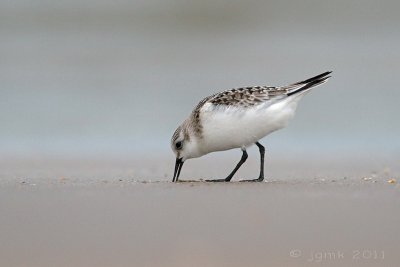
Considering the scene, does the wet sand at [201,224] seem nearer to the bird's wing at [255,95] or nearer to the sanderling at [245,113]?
the sanderling at [245,113]

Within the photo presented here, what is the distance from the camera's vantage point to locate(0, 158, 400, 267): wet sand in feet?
16.7

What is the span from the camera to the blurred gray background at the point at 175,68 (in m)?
11.4

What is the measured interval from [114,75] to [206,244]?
9419mm

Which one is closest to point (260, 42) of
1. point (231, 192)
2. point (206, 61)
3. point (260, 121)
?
point (206, 61)

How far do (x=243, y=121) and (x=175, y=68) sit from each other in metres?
7.32

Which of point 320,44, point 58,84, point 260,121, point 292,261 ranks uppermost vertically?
point 320,44

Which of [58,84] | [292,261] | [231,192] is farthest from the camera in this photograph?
[58,84]

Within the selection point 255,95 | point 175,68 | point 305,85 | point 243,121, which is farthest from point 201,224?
point 175,68

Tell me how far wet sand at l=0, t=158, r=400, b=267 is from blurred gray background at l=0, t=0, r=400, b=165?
3.60m

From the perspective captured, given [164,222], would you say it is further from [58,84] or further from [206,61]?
[206,61]

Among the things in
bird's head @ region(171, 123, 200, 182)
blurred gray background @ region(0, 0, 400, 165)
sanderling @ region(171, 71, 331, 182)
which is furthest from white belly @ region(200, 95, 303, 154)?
blurred gray background @ region(0, 0, 400, 165)

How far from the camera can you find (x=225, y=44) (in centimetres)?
1697

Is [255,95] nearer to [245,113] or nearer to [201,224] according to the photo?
[245,113]

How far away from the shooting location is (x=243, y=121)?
762 centimetres
